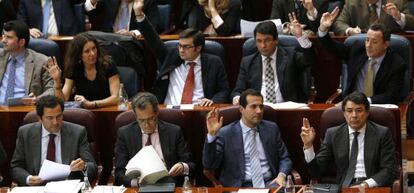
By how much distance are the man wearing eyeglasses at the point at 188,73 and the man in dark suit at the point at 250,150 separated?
2.91 feet

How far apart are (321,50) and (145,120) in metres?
2.04

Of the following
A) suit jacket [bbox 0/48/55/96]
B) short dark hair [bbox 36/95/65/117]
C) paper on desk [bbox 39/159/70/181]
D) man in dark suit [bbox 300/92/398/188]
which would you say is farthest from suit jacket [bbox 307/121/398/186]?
suit jacket [bbox 0/48/55/96]

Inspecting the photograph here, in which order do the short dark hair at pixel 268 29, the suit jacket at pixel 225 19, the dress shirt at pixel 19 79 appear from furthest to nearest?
the suit jacket at pixel 225 19 < the dress shirt at pixel 19 79 < the short dark hair at pixel 268 29

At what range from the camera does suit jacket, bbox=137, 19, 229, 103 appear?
7.59 m

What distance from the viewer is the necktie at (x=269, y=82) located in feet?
24.7

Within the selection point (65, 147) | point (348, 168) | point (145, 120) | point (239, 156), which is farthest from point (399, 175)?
point (65, 147)

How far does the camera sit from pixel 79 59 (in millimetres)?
7379

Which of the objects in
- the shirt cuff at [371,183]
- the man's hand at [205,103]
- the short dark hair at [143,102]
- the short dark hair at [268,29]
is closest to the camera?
the shirt cuff at [371,183]

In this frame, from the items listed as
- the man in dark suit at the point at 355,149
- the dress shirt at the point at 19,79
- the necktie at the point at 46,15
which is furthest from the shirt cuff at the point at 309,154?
the necktie at the point at 46,15

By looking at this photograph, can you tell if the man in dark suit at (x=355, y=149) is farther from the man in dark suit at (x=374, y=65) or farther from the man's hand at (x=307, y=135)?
the man in dark suit at (x=374, y=65)

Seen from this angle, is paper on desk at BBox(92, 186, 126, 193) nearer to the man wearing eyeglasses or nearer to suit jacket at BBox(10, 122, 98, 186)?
suit jacket at BBox(10, 122, 98, 186)

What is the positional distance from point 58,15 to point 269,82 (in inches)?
77.8

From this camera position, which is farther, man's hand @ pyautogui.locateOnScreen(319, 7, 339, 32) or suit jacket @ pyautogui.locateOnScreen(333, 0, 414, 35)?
suit jacket @ pyautogui.locateOnScreen(333, 0, 414, 35)

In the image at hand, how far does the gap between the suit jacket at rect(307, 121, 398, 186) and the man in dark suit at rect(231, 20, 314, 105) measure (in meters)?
1.07
